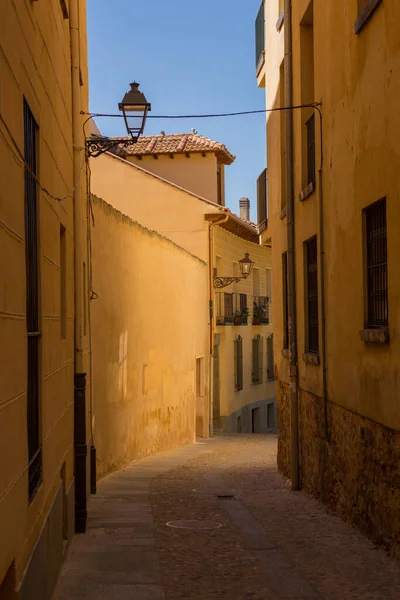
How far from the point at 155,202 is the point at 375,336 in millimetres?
20810

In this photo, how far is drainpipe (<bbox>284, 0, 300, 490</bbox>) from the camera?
13453mm

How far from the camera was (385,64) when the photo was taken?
8.22 m

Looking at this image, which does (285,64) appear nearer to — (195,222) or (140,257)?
(140,257)

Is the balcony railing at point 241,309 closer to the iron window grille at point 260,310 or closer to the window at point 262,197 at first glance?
the iron window grille at point 260,310

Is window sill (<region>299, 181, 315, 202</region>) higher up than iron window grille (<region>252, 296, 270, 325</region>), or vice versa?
window sill (<region>299, 181, 315, 202</region>)

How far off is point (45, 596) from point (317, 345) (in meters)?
7.18

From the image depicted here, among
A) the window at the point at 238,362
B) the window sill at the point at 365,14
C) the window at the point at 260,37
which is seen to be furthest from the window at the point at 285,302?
the window at the point at 238,362

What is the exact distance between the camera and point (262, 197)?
18.1 meters

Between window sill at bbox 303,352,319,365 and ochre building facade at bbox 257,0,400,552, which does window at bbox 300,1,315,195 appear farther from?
window sill at bbox 303,352,319,365

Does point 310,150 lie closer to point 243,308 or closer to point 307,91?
point 307,91

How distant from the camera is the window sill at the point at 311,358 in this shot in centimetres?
1203

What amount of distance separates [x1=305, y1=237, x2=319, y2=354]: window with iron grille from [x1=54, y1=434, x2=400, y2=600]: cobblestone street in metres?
2.20

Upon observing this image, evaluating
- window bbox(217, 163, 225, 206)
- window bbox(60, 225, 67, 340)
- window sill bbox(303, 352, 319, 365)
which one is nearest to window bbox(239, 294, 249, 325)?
window bbox(217, 163, 225, 206)

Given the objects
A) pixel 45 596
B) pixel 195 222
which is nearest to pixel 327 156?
pixel 45 596
